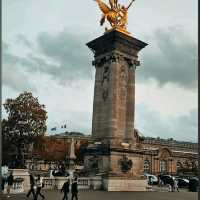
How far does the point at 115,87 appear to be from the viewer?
37625 mm

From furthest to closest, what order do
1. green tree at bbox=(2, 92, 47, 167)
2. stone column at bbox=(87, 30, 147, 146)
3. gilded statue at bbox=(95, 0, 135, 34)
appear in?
green tree at bbox=(2, 92, 47, 167), gilded statue at bbox=(95, 0, 135, 34), stone column at bbox=(87, 30, 147, 146)

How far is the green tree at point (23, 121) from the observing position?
163 feet

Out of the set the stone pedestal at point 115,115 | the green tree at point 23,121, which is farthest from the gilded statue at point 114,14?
the green tree at point 23,121

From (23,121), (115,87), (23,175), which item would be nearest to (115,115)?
(115,87)

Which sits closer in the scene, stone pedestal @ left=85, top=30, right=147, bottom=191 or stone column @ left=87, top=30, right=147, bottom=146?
stone pedestal @ left=85, top=30, right=147, bottom=191

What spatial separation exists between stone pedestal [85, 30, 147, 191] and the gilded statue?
5.34 ft

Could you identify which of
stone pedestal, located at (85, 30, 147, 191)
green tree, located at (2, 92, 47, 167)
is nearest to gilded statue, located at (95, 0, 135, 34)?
stone pedestal, located at (85, 30, 147, 191)

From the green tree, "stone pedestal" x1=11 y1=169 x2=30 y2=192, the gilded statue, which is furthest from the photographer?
the green tree

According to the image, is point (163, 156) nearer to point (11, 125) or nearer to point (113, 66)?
point (11, 125)

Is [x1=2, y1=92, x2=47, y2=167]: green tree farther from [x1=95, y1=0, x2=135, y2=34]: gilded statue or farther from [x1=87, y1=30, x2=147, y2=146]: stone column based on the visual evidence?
[x1=95, y1=0, x2=135, y2=34]: gilded statue

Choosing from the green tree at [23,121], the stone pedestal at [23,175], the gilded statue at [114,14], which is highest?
the gilded statue at [114,14]

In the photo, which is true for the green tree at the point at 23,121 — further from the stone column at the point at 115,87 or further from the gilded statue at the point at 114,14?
the gilded statue at the point at 114,14

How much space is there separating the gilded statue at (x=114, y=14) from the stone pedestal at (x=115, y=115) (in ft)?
5.34

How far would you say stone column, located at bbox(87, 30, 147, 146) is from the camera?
1467 inches
